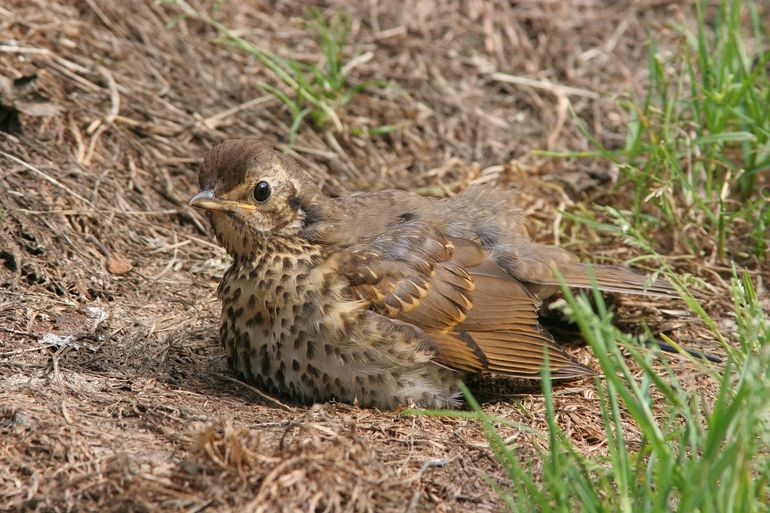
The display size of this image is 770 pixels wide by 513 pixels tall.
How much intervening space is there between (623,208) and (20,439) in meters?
3.84

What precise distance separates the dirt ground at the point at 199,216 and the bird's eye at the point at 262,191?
84 centimetres

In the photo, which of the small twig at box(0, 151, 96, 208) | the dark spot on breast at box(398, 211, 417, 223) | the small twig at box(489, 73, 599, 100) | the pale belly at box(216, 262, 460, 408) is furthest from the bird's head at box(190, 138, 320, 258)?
the small twig at box(489, 73, 599, 100)

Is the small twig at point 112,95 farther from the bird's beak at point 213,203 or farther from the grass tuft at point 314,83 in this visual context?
the bird's beak at point 213,203

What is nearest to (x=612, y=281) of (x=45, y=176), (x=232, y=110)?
(x=232, y=110)

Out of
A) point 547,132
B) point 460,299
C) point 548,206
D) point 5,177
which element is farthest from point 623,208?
point 5,177

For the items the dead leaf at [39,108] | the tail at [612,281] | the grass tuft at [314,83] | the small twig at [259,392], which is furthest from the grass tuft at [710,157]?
the dead leaf at [39,108]

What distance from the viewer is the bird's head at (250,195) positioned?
411cm

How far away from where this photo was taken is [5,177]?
507 centimetres

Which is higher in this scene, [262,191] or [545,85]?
[262,191]

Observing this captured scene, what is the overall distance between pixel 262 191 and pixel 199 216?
5.31 feet

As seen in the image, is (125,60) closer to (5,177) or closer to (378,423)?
(5,177)

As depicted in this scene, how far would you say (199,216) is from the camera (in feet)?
18.7

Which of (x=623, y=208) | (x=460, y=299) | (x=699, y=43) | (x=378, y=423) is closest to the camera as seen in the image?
(x=378, y=423)

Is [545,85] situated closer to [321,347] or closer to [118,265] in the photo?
[118,265]
